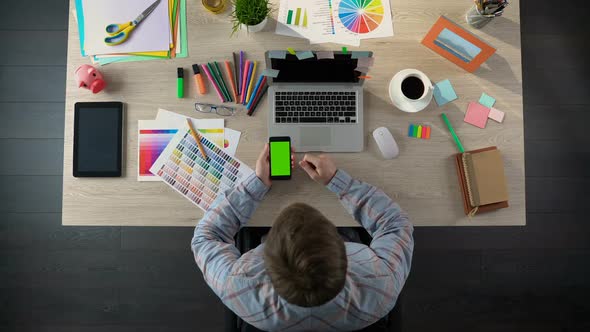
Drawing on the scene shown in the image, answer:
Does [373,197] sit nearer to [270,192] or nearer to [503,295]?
[270,192]

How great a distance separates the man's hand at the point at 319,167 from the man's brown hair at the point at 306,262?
0.37 metres

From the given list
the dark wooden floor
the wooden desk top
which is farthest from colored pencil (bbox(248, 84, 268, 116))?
the dark wooden floor

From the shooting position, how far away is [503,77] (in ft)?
3.98

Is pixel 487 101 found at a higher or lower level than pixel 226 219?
higher

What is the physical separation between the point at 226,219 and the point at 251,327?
306 mm

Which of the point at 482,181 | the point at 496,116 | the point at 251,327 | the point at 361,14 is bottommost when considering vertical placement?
the point at 251,327

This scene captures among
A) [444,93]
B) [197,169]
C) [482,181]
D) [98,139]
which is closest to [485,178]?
[482,181]

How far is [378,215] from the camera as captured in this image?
1.08 m

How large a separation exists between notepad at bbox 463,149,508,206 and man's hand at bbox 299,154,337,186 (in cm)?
41

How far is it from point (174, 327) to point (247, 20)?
1390 millimetres

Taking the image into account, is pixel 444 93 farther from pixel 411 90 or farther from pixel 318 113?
pixel 318 113

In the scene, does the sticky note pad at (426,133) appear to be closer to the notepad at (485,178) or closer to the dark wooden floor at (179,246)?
the notepad at (485,178)

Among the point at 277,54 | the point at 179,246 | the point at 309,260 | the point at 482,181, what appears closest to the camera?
the point at 309,260

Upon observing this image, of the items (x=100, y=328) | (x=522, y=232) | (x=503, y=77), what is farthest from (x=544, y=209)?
(x=100, y=328)
